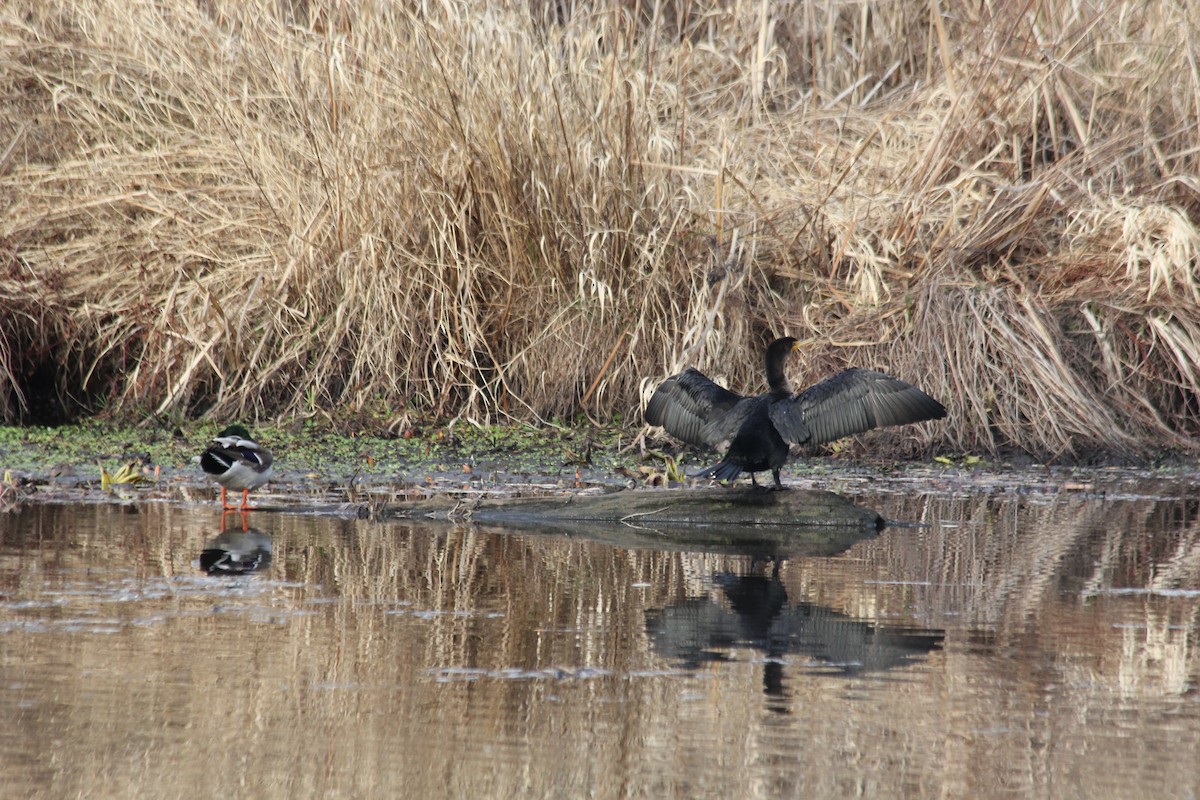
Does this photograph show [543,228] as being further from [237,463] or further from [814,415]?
→ [814,415]

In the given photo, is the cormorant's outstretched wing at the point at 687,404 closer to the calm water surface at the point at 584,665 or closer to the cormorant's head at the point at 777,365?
the cormorant's head at the point at 777,365

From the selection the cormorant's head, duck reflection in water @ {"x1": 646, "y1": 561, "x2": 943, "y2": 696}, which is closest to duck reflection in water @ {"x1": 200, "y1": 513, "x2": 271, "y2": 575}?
duck reflection in water @ {"x1": 646, "y1": 561, "x2": 943, "y2": 696}

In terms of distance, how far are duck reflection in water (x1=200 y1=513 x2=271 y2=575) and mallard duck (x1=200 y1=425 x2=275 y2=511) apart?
516 millimetres

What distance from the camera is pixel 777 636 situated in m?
4.54

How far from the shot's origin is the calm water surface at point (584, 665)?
10.9 feet

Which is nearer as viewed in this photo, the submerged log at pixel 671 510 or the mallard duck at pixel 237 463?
the submerged log at pixel 671 510

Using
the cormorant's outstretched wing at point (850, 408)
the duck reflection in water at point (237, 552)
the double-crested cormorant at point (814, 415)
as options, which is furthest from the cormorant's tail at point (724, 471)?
the duck reflection in water at point (237, 552)

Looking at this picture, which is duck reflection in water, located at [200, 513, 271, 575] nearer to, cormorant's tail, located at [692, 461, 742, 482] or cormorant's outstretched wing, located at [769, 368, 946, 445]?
cormorant's tail, located at [692, 461, 742, 482]

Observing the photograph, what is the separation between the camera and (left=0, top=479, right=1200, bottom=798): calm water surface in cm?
331

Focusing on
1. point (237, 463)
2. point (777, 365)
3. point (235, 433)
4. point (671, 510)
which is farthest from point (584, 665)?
point (235, 433)

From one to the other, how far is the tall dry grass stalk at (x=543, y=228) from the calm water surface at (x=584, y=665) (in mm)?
2954

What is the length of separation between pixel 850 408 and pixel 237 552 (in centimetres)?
256

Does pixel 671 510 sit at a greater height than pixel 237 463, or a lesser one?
lesser

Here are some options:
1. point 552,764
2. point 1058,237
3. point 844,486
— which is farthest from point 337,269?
point 552,764
